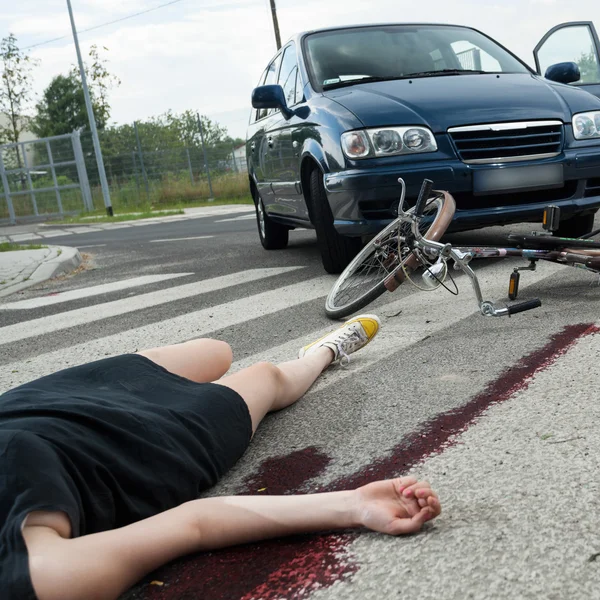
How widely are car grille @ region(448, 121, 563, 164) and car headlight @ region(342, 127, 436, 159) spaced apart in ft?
0.60

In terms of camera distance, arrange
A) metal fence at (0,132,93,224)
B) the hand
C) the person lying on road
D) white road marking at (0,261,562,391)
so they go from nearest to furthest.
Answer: the person lying on road → the hand → white road marking at (0,261,562,391) → metal fence at (0,132,93,224)

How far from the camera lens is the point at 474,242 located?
7109mm

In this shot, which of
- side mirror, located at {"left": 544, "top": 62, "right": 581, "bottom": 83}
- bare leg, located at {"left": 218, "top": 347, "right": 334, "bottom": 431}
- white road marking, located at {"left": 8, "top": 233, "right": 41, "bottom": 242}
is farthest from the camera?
white road marking, located at {"left": 8, "top": 233, "right": 41, "bottom": 242}

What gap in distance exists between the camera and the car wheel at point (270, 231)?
337 inches

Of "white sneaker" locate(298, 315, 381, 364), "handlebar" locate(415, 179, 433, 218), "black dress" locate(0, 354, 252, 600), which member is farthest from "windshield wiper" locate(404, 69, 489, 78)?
"black dress" locate(0, 354, 252, 600)

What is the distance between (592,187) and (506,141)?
2.51 feet

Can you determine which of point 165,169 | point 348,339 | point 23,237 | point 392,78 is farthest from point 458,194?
point 165,169

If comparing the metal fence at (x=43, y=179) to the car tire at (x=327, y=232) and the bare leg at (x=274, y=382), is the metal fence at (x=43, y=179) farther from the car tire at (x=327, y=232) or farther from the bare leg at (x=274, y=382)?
the bare leg at (x=274, y=382)

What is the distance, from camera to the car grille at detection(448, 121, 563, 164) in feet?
18.4

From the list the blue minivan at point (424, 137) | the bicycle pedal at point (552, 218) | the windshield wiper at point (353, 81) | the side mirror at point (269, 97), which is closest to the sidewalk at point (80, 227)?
the side mirror at point (269, 97)

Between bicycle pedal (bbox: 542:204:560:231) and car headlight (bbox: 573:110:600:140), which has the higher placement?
car headlight (bbox: 573:110:600:140)

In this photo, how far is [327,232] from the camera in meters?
6.05

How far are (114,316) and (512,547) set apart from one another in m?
4.26

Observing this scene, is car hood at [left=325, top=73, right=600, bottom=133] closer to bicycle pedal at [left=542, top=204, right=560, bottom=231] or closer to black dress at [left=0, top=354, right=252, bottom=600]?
bicycle pedal at [left=542, top=204, right=560, bottom=231]
